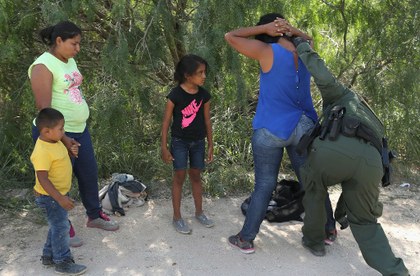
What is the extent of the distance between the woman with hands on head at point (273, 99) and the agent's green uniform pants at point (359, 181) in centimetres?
33

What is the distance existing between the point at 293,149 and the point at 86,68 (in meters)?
2.46

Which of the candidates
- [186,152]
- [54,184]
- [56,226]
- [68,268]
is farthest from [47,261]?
[186,152]

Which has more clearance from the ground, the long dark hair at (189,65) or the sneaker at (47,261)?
the long dark hair at (189,65)

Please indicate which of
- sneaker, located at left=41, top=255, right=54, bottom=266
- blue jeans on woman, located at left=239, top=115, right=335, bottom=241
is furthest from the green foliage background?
sneaker, located at left=41, top=255, right=54, bottom=266

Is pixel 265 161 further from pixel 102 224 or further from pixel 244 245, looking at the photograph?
pixel 102 224

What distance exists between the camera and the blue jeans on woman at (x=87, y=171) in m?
3.58

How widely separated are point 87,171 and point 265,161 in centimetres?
140

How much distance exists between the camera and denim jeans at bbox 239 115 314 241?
332 centimetres

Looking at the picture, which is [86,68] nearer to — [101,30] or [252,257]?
[101,30]

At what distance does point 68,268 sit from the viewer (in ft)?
10.5

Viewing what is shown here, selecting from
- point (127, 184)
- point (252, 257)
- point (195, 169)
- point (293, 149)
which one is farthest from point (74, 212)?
point (293, 149)

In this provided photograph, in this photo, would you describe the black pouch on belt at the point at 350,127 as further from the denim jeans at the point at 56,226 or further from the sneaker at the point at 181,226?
the denim jeans at the point at 56,226

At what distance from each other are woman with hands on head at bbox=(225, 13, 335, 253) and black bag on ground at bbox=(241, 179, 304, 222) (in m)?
0.62

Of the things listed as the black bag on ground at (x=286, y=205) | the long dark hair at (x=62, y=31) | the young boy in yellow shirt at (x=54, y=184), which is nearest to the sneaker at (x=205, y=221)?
the black bag on ground at (x=286, y=205)
